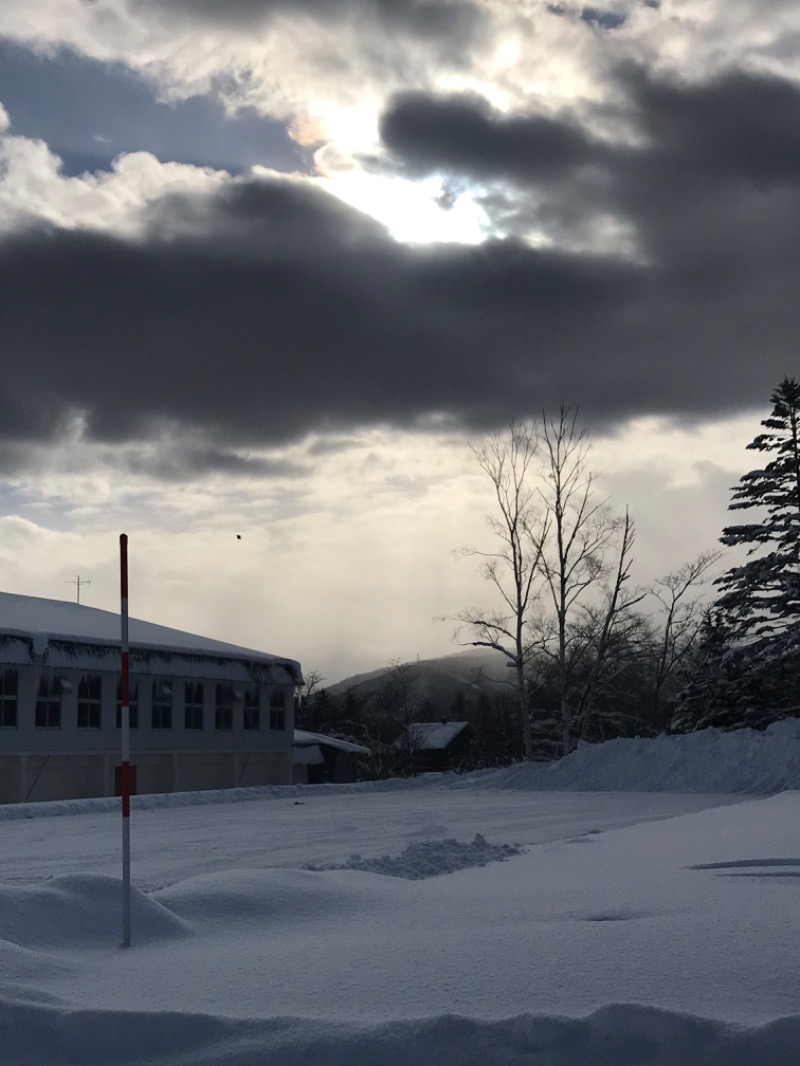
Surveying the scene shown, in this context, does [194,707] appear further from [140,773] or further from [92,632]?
[92,632]

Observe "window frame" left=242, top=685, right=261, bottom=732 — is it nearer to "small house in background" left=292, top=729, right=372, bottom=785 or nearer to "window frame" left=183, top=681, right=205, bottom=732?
"window frame" left=183, top=681, right=205, bottom=732

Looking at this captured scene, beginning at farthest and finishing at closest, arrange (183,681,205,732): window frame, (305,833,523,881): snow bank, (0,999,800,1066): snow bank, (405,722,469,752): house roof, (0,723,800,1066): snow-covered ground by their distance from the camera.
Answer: (405,722,469,752): house roof
(183,681,205,732): window frame
(305,833,523,881): snow bank
(0,723,800,1066): snow-covered ground
(0,999,800,1066): snow bank

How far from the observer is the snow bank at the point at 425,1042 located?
4.50 meters

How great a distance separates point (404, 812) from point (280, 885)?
1339 centimetres

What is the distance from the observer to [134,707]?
39.1 m

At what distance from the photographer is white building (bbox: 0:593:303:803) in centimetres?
3425

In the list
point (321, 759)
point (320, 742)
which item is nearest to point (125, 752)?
point (321, 759)

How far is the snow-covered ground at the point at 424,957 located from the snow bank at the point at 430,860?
5cm

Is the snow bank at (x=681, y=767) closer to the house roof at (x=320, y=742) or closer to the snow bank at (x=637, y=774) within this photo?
the snow bank at (x=637, y=774)

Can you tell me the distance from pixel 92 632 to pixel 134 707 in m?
3.12

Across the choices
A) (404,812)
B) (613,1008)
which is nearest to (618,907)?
(613,1008)

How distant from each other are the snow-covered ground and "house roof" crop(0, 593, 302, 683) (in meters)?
21.8

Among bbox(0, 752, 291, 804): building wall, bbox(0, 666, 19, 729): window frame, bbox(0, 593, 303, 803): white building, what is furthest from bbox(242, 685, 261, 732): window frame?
bbox(0, 666, 19, 729): window frame

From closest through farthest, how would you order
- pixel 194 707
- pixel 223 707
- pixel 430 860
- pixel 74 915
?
pixel 74 915 → pixel 430 860 → pixel 194 707 → pixel 223 707
